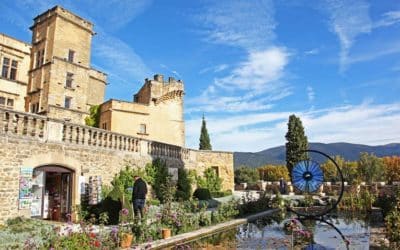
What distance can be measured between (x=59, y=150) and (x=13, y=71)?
19.6 m

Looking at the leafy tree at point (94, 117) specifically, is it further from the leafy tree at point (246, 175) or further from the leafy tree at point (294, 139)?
the leafy tree at point (246, 175)

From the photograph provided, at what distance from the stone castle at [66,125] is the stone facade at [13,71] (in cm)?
8

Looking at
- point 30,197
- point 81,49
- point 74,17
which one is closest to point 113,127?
point 81,49

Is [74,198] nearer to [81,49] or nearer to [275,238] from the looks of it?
[275,238]

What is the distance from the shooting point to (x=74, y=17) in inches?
1185

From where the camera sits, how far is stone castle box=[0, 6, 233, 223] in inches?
480

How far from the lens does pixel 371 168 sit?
59906mm

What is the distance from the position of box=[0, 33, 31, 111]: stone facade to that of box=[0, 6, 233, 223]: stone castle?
79 mm

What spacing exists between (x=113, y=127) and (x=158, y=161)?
10.5m

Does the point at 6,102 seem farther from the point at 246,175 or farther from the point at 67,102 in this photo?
the point at 246,175

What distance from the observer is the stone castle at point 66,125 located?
12180 millimetres

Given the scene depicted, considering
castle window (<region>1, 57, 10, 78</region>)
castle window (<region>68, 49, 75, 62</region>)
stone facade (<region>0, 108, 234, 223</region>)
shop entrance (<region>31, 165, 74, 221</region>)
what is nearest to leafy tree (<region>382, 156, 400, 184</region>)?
castle window (<region>68, 49, 75, 62</region>)

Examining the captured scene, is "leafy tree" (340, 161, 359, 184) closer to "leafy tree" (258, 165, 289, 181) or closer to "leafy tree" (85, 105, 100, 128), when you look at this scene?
"leafy tree" (258, 165, 289, 181)

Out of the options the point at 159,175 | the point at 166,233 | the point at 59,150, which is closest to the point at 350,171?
the point at 159,175
